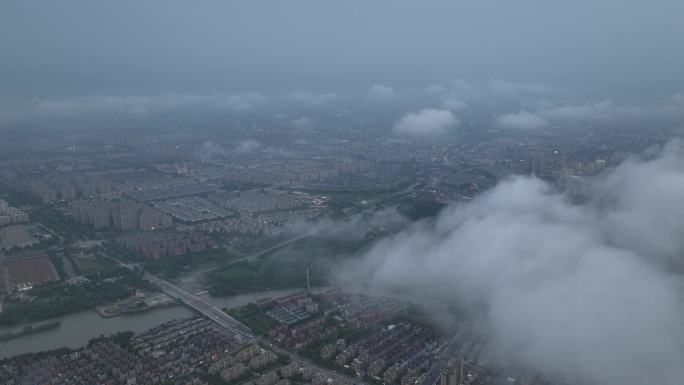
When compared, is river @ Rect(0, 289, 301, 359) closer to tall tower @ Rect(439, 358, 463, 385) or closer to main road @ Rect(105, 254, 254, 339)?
main road @ Rect(105, 254, 254, 339)

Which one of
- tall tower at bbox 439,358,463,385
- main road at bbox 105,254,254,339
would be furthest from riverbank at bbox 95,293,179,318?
tall tower at bbox 439,358,463,385

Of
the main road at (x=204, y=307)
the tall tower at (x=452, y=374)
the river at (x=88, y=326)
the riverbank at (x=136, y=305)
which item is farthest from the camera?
the riverbank at (x=136, y=305)

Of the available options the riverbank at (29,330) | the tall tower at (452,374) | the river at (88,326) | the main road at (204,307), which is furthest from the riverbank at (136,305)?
the tall tower at (452,374)

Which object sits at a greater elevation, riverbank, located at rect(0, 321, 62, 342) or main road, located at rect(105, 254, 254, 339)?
main road, located at rect(105, 254, 254, 339)

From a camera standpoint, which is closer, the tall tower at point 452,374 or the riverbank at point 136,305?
the tall tower at point 452,374

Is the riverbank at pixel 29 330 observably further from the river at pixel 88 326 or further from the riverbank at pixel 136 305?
the riverbank at pixel 136 305

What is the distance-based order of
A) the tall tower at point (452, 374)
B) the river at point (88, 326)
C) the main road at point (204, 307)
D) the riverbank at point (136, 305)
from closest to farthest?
1. the tall tower at point (452, 374)
2. the river at point (88, 326)
3. the main road at point (204, 307)
4. the riverbank at point (136, 305)

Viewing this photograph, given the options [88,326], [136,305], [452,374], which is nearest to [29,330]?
[88,326]

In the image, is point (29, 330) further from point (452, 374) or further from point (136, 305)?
point (452, 374)

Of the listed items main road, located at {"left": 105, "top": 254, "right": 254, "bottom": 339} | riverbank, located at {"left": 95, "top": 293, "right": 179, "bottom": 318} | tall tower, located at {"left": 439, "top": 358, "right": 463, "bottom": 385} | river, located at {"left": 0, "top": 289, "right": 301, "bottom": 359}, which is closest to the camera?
tall tower, located at {"left": 439, "top": 358, "right": 463, "bottom": 385}
